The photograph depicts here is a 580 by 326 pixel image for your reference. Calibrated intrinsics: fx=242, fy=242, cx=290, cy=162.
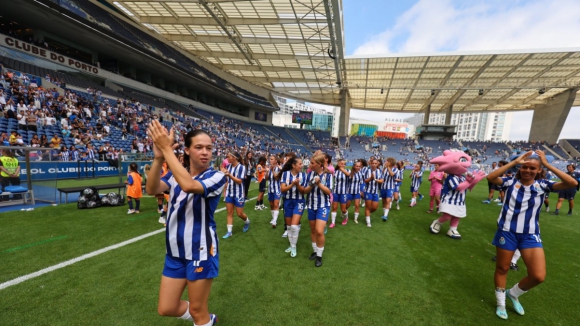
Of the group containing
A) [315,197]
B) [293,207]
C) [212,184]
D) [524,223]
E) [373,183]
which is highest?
[212,184]

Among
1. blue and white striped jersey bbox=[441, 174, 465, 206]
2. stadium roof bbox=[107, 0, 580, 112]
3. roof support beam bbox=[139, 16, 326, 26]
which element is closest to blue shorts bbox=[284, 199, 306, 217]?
blue and white striped jersey bbox=[441, 174, 465, 206]

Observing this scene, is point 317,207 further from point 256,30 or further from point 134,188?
point 256,30

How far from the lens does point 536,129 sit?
142 ft

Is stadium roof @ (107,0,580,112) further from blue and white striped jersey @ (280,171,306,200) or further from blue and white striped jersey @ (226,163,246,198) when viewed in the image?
blue and white striped jersey @ (280,171,306,200)

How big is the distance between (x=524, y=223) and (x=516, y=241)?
0.85 feet

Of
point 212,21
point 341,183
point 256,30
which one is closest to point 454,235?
point 341,183

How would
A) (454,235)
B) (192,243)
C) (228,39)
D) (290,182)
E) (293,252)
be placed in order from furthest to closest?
(228,39) < (454,235) < (293,252) < (290,182) < (192,243)

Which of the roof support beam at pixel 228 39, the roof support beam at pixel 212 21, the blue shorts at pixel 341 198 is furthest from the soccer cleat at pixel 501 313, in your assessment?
the roof support beam at pixel 228 39

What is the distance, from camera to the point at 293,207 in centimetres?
488

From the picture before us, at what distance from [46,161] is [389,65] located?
30610 millimetres

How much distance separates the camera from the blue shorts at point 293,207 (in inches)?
184

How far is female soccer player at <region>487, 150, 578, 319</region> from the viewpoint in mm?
2998

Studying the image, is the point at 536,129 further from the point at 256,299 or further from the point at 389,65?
the point at 256,299

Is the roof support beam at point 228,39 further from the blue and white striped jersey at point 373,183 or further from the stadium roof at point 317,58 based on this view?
the blue and white striped jersey at point 373,183
